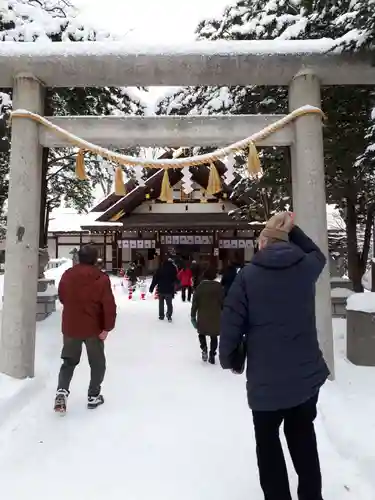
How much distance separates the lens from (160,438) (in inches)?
169

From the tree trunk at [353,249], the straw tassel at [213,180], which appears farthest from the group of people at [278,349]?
the tree trunk at [353,249]

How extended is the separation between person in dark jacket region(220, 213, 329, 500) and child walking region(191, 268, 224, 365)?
4484mm

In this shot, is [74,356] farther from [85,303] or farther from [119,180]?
[119,180]

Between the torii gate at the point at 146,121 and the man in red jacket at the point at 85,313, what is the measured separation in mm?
1308

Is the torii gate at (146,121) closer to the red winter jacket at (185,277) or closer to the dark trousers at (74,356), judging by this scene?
the dark trousers at (74,356)

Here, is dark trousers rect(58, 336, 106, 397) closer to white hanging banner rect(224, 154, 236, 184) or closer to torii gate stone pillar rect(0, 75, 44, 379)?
torii gate stone pillar rect(0, 75, 44, 379)

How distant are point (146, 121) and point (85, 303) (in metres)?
2.65

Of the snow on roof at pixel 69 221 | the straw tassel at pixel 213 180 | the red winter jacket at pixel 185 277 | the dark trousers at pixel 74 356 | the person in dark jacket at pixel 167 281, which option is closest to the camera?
the dark trousers at pixel 74 356

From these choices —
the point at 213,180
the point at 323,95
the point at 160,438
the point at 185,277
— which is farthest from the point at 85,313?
the point at 185,277

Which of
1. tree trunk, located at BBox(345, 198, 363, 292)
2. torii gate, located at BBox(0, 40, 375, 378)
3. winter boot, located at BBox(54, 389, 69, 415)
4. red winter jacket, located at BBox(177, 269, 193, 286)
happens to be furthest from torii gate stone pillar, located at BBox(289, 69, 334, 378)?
red winter jacket, located at BBox(177, 269, 193, 286)

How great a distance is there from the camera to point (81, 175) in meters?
6.50

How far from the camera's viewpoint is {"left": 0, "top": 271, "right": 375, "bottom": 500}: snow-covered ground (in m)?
3.33

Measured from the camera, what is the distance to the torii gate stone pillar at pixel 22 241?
596 centimetres

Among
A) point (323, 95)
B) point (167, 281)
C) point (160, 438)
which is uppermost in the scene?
point (323, 95)
